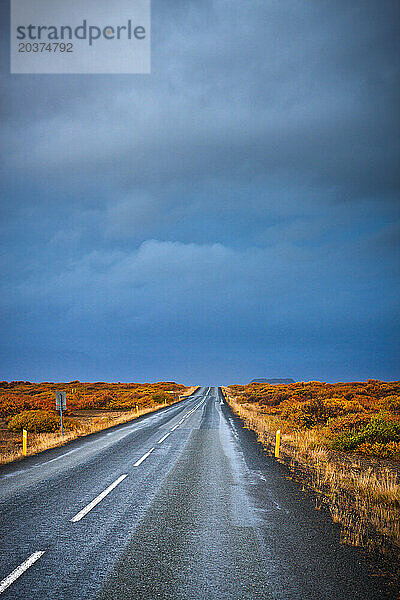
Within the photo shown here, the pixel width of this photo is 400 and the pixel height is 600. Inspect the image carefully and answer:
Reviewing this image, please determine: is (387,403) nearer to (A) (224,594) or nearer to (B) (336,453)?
(B) (336,453)

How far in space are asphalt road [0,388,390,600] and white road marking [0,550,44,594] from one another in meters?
0.01

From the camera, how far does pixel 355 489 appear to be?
382 inches

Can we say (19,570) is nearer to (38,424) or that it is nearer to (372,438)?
(372,438)

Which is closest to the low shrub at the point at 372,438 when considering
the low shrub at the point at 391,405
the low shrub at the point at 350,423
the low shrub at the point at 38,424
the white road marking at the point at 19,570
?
the low shrub at the point at 350,423

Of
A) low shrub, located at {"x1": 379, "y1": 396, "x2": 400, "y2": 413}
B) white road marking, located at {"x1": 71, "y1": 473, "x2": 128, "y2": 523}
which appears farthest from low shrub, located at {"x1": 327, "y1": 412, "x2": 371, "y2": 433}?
white road marking, located at {"x1": 71, "y1": 473, "x2": 128, "y2": 523}

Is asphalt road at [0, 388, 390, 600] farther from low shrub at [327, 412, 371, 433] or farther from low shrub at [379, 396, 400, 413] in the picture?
low shrub at [379, 396, 400, 413]

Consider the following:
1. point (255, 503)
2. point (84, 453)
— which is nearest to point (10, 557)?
point (255, 503)

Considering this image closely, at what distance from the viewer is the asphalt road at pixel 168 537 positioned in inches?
199

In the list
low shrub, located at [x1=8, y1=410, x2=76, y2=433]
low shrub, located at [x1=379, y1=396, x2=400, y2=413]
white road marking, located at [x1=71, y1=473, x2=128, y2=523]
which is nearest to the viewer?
white road marking, located at [x1=71, y1=473, x2=128, y2=523]

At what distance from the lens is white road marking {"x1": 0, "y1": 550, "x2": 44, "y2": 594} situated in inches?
197

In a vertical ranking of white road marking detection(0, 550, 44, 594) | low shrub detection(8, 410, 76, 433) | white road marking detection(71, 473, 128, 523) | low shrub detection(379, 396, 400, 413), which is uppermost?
white road marking detection(0, 550, 44, 594)

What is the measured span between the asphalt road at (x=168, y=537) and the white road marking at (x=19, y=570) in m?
0.01

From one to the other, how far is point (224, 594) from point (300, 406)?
21.6m

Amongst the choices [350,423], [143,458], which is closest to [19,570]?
[143,458]
